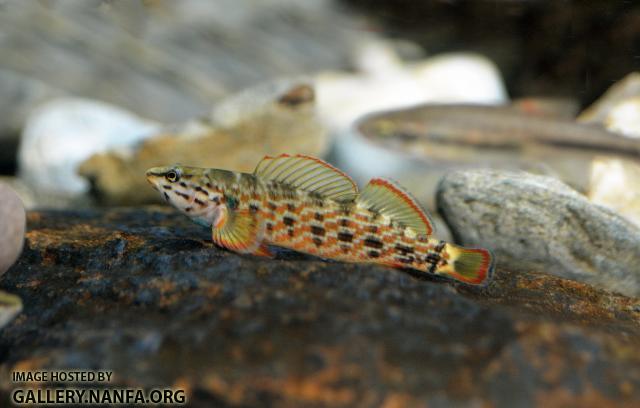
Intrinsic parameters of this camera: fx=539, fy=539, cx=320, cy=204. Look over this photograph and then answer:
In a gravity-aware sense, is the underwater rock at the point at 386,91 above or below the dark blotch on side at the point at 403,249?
above

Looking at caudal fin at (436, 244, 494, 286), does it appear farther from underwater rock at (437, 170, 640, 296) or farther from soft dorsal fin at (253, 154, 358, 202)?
underwater rock at (437, 170, 640, 296)

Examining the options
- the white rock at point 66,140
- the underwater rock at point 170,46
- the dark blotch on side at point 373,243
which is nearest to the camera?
the dark blotch on side at point 373,243

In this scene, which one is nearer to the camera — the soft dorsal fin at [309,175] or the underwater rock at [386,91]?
the soft dorsal fin at [309,175]

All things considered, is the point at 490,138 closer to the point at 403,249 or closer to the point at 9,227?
the point at 403,249

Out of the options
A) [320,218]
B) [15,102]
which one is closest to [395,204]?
[320,218]

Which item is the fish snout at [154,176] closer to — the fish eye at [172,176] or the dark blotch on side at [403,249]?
the fish eye at [172,176]

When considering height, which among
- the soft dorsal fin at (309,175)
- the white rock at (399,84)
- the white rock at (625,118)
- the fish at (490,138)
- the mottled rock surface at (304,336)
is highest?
the white rock at (399,84)

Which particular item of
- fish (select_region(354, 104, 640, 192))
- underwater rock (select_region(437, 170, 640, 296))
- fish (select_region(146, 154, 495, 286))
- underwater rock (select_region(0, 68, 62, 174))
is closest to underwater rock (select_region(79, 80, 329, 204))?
fish (select_region(354, 104, 640, 192))

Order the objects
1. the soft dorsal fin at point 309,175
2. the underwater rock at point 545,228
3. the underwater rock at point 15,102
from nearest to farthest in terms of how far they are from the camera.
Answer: the soft dorsal fin at point 309,175 → the underwater rock at point 545,228 → the underwater rock at point 15,102

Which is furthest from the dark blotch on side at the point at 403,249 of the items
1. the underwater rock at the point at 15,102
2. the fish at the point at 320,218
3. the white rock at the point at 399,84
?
the underwater rock at the point at 15,102
